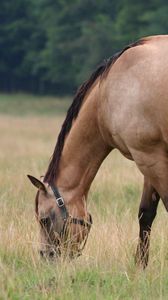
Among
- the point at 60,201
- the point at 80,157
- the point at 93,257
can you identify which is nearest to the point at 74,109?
the point at 80,157

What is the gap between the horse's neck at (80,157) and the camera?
5344 millimetres

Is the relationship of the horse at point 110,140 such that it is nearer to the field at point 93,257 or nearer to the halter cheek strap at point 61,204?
the halter cheek strap at point 61,204

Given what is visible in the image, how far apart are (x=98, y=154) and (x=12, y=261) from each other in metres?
1.01

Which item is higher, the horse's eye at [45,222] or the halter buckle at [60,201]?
the halter buckle at [60,201]

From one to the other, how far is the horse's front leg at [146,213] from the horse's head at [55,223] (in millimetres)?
405

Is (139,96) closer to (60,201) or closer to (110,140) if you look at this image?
(110,140)

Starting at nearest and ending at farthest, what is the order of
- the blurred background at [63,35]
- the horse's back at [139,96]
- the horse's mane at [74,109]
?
the horse's back at [139,96] → the horse's mane at [74,109] → the blurred background at [63,35]

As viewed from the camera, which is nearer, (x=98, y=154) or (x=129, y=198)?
(x=98, y=154)

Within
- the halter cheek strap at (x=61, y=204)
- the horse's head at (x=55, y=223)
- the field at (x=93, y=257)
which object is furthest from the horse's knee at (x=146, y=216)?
the halter cheek strap at (x=61, y=204)

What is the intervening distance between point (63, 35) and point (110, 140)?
4409 centimetres

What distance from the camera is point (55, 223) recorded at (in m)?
5.41

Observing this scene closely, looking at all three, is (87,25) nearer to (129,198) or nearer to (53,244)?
(129,198)

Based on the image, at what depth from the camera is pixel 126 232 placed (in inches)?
229

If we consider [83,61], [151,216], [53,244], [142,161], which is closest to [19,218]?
[53,244]
